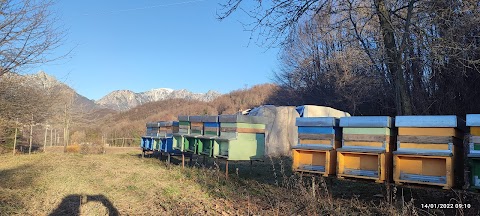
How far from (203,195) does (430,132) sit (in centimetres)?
480

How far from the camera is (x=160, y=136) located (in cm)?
1509

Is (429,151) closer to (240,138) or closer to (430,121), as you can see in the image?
(430,121)

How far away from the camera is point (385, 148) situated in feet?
17.7

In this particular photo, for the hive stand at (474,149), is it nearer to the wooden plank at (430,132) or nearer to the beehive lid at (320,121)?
the wooden plank at (430,132)

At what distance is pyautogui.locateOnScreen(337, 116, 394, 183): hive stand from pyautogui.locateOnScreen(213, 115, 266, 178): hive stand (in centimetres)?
403

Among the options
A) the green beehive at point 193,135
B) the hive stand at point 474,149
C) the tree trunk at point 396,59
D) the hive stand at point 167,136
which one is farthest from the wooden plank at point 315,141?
the hive stand at point 167,136

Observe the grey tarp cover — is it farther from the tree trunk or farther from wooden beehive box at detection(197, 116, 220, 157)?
the tree trunk

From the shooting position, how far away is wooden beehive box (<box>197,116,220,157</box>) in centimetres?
1028

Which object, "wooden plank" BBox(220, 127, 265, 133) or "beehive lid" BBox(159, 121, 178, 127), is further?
"beehive lid" BBox(159, 121, 178, 127)

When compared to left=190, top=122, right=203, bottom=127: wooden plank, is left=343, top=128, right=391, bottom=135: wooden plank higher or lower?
higher

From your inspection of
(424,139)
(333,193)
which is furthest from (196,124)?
(424,139)

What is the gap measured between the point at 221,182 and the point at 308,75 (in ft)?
68.1

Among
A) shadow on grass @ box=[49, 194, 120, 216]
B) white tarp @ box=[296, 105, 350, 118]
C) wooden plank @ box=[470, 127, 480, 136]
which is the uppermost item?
white tarp @ box=[296, 105, 350, 118]

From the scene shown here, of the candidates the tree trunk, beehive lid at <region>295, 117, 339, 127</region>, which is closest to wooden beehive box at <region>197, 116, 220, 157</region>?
beehive lid at <region>295, 117, 339, 127</region>
